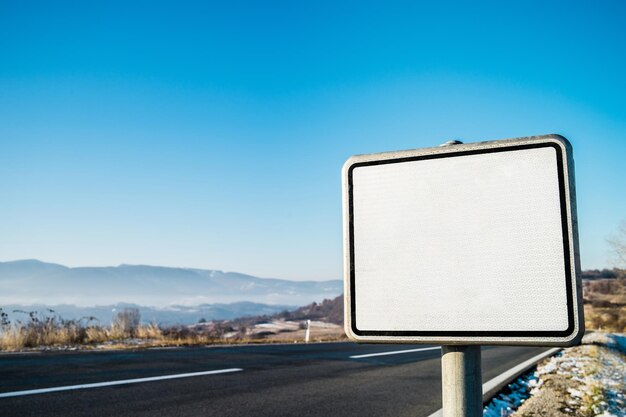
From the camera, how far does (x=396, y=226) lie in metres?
1.15

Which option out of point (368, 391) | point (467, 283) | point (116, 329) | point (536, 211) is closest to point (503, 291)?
point (467, 283)

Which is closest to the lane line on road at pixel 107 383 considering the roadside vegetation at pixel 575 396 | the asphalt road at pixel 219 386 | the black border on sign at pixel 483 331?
the asphalt road at pixel 219 386

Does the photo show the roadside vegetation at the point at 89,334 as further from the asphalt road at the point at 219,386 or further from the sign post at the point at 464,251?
the sign post at the point at 464,251

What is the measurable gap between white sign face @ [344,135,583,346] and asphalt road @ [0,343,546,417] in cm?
497

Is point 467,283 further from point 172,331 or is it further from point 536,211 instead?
point 172,331

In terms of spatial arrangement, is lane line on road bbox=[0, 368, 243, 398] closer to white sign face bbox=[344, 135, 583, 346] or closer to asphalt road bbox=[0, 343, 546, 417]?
asphalt road bbox=[0, 343, 546, 417]

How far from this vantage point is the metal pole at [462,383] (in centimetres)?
119

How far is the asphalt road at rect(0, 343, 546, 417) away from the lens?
5652 millimetres

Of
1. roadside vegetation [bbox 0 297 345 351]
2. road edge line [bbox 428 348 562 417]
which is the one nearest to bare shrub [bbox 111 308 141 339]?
roadside vegetation [bbox 0 297 345 351]

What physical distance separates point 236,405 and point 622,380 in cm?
655

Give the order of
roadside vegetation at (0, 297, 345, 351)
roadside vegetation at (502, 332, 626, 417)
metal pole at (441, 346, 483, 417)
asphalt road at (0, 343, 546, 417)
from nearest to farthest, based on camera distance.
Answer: metal pole at (441, 346, 483, 417), roadside vegetation at (502, 332, 626, 417), asphalt road at (0, 343, 546, 417), roadside vegetation at (0, 297, 345, 351)

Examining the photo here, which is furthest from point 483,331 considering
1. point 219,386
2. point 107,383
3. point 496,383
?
point 496,383

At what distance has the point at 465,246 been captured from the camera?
1.08 m

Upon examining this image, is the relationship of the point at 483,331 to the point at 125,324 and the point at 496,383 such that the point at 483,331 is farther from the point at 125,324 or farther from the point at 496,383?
the point at 125,324
